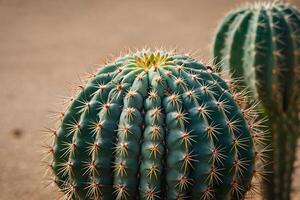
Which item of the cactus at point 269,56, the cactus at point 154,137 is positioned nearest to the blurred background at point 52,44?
the cactus at point 269,56

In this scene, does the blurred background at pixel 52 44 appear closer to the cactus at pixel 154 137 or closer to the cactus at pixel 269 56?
the cactus at pixel 269 56

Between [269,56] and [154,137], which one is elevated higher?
[269,56]

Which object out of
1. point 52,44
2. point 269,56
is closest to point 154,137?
point 269,56

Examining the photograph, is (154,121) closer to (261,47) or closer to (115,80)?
(115,80)

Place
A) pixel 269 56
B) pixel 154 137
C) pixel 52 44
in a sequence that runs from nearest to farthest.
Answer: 1. pixel 154 137
2. pixel 269 56
3. pixel 52 44

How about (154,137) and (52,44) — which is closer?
(154,137)

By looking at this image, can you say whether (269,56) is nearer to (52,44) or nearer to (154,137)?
(154,137)

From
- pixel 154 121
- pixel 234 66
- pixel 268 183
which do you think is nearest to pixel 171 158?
pixel 154 121

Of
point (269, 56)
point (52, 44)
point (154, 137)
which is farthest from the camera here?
point (52, 44)

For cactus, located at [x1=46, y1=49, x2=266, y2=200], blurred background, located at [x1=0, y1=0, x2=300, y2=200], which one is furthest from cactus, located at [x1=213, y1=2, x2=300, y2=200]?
blurred background, located at [x1=0, y1=0, x2=300, y2=200]
